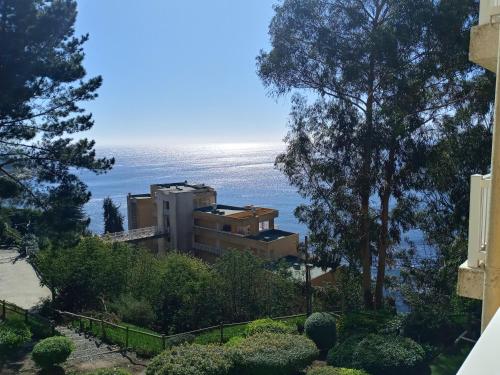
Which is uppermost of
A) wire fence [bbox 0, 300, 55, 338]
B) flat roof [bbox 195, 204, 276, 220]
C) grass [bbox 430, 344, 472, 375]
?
grass [bbox 430, 344, 472, 375]

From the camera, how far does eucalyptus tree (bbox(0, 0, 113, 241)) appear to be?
14.5 metres

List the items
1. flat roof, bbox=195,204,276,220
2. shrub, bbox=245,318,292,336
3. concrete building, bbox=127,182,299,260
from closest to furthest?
1. shrub, bbox=245,318,292,336
2. concrete building, bbox=127,182,299,260
3. flat roof, bbox=195,204,276,220

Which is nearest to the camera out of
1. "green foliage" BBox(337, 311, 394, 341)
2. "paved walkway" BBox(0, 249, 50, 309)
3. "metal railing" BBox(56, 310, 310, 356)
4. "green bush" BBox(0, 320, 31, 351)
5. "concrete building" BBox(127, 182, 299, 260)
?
"green bush" BBox(0, 320, 31, 351)

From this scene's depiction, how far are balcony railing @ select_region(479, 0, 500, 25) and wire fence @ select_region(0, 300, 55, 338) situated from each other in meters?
13.9

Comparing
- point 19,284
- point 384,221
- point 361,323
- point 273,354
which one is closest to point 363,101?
point 384,221

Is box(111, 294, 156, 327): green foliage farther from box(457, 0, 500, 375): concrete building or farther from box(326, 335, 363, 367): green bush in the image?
box(457, 0, 500, 375): concrete building

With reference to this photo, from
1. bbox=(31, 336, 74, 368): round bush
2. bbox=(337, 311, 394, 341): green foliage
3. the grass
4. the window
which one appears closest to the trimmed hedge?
the grass

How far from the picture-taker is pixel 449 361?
11.3 meters

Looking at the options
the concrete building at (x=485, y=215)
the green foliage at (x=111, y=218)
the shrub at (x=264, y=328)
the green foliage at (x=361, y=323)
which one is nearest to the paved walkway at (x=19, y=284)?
the shrub at (x=264, y=328)

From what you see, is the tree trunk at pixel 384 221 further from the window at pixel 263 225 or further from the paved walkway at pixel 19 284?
the window at pixel 263 225

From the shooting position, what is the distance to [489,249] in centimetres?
314

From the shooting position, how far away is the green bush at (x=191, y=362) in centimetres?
870

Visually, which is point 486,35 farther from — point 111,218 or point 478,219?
point 111,218

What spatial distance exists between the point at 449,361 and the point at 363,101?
8793mm
